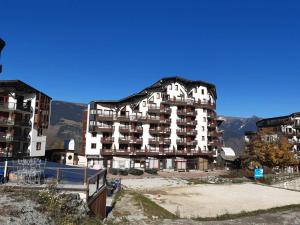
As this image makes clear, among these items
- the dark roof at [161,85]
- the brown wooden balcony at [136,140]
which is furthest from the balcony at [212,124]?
→ the brown wooden balcony at [136,140]

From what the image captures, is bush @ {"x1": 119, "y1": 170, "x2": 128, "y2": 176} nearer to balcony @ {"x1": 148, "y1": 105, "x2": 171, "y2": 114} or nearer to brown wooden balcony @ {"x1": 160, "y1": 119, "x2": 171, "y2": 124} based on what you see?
brown wooden balcony @ {"x1": 160, "y1": 119, "x2": 171, "y2": 124}

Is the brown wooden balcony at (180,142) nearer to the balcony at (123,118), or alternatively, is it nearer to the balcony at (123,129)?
the balcony at (123,129)

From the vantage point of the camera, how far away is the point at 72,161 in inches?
3167

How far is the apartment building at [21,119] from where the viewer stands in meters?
66.1

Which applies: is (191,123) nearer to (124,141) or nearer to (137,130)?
(137,130)

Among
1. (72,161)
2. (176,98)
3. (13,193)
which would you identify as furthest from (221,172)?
(13,193)

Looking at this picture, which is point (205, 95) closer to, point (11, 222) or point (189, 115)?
point (189, 115)

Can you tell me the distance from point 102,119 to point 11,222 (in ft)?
226

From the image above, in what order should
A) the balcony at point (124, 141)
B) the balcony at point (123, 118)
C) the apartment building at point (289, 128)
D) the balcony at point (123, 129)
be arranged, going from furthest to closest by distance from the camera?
1. the apartment building at point (289, 128)
2. the balcony at point (123, 129)
3. the balcony at point (123, 118)
4. the balcony at point (124, 141)

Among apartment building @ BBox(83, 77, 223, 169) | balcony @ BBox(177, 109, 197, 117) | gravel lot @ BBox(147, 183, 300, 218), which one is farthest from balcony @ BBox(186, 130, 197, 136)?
gravel lot @ BBox(147, 183, 300, 218)

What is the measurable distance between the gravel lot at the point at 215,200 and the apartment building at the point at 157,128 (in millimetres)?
27290

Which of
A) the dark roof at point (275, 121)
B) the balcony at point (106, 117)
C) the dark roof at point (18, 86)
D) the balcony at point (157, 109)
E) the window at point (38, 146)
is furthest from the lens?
the dark roof at point (275, 121)

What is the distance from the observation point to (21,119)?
70250mm

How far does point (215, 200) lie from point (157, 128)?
43659 millimetres
